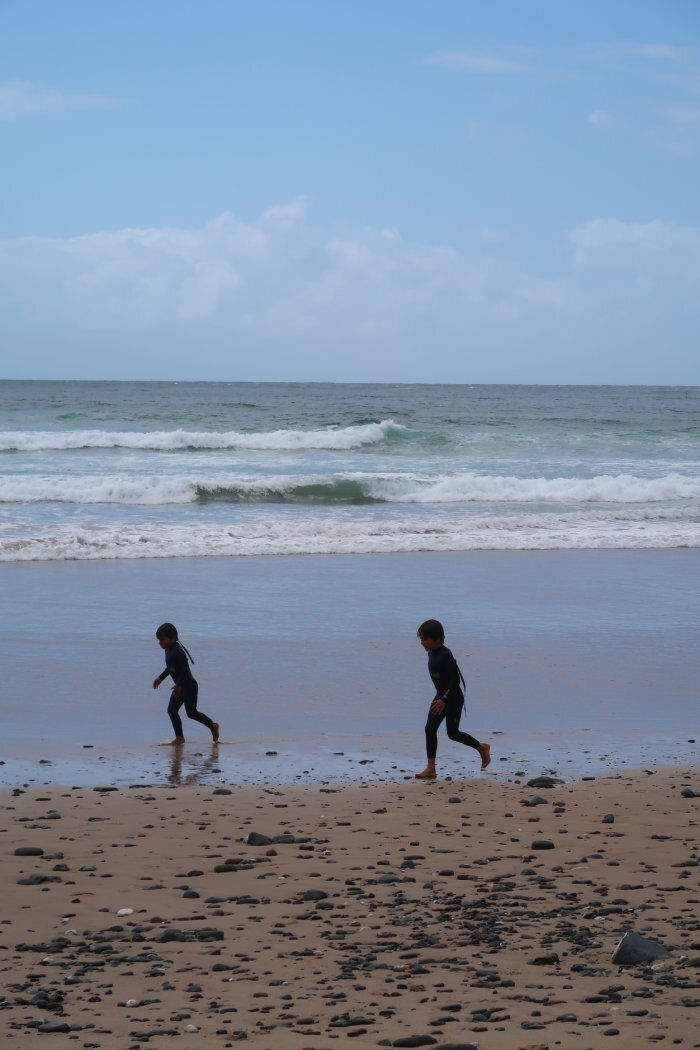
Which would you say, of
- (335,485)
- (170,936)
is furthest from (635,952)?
(335,485)

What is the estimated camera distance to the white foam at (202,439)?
117 feet

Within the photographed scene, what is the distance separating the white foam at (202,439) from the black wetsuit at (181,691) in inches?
1106

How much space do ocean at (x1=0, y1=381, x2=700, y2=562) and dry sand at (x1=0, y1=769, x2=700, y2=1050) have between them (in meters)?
9.84

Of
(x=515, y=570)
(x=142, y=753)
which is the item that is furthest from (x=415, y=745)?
(x=515, y=570)

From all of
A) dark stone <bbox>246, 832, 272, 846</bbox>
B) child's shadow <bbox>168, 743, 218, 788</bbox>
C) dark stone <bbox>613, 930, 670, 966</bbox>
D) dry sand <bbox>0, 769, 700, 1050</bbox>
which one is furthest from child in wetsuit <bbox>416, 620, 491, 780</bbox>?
dark stone <bbox>613, 930, 670, 966</bbox>

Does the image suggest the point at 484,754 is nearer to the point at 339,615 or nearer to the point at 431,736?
the point at 431,736

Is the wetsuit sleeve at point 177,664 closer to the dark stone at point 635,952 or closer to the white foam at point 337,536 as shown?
the dark stone at point 635,952

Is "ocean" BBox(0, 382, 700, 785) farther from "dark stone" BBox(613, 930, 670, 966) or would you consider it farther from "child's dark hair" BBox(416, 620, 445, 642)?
"dark stone" BBox(613, 930, 670, 966)

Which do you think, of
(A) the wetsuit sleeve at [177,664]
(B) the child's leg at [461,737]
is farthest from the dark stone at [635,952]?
(A) the wetsuit sleeve at [177,664]

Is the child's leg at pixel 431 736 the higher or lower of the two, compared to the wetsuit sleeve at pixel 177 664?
lower

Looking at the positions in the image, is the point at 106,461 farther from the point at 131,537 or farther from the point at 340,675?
the point at 340,675

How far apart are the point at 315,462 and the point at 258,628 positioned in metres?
21.5

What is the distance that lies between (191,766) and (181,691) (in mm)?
805

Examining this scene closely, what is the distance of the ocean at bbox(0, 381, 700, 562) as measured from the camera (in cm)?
1727
